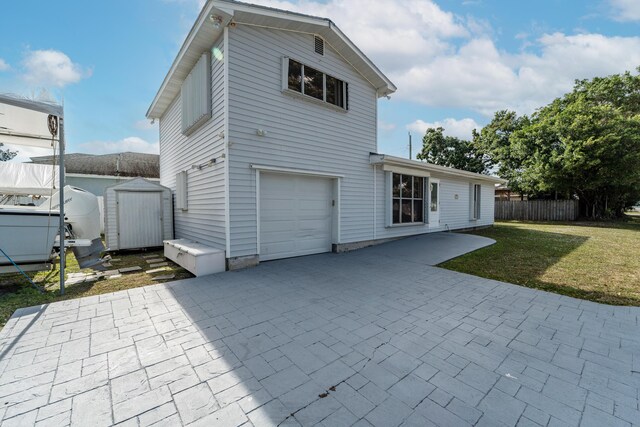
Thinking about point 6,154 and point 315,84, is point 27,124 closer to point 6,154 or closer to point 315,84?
point 315,84

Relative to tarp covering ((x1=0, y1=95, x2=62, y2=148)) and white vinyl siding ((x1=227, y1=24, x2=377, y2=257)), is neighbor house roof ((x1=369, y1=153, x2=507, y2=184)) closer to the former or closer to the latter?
white vinyl siding ((x1=227, y1=24, x2=377, y2=257))

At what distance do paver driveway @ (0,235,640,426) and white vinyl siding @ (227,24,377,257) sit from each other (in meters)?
2.44

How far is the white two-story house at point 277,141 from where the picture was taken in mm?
5484

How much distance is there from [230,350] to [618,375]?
3331 mm

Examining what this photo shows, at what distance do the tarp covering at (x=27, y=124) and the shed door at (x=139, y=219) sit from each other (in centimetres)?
208

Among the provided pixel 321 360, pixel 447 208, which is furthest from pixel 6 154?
pixel 447 208

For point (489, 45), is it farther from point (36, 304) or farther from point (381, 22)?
point (36, 304)

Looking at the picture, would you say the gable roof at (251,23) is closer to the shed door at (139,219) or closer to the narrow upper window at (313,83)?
the narrow upper window at (313,83)

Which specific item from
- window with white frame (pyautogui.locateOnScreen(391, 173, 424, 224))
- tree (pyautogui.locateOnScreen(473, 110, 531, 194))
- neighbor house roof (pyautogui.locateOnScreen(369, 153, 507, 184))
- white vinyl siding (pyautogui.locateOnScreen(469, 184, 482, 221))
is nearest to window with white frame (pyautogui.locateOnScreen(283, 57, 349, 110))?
neighbor house roof (pyautogui.locateOnScreen(369, 153, 507, 184))

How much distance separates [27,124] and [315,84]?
623 cm

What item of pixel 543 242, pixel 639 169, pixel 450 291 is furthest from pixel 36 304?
pixel 639 169

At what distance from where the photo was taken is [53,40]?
6418 mm

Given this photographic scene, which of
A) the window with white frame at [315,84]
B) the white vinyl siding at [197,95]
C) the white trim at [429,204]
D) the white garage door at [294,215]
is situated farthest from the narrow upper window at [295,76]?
the white trim at [429,204]

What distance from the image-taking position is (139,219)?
7918 mm
